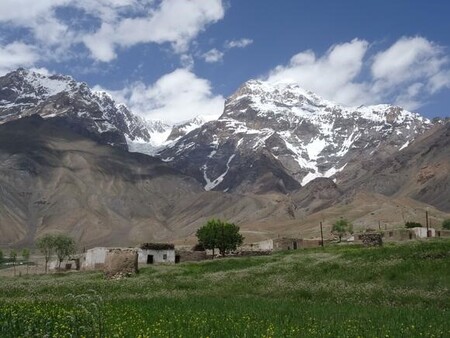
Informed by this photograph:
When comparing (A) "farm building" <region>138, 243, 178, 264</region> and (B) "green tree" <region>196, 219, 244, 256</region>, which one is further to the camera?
→ (B) "green tree" <region>196, 219, 244, 256</region>

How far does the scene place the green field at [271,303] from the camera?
1612cm

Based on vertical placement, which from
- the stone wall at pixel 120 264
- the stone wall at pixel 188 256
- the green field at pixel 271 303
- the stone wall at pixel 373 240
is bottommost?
the green field at pixel 271 303

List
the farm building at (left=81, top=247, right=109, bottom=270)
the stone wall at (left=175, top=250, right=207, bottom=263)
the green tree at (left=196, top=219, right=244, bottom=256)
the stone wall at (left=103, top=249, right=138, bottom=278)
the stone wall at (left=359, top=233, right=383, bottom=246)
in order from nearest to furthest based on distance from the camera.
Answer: the stone wall at (left=103, top=249, right=138, bottom=278) → the stone wall at (left=359, top=233, right=383, bottom=246) → the stone wall at (left=175, top=250, right=207, bottom=263) → the farm building at (left=81, top=247, right=109, bottom=270) → the green tree at (left=196, top=219, right=244, bottom=256)

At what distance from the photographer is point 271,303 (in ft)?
84.2

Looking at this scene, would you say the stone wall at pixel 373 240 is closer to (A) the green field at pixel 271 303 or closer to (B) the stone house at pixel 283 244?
(A) the green field at pixel 271 303

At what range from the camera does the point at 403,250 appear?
41625mm

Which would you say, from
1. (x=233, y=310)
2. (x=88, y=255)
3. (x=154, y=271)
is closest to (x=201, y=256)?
(x=88, y=255)

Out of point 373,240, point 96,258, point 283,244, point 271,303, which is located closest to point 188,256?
point 96,258

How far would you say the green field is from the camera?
16125mm

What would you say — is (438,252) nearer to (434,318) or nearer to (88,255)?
(434,318)

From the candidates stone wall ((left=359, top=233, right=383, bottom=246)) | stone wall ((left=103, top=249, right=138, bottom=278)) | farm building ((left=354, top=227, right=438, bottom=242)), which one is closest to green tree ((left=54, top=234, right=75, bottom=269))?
farm building ((left=354, top=227, right=438, bottom=242))

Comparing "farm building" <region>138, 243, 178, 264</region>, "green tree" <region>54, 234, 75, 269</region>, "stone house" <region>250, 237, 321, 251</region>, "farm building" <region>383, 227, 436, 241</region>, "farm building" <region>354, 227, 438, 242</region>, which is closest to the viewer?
"farm building" <region>138, 243, 178, 264</region>

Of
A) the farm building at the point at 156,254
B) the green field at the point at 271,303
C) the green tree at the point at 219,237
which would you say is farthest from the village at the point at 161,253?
the green tree at the point at 219,237

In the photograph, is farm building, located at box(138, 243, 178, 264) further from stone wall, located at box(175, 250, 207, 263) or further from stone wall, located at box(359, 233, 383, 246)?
stone wall, located at box(359, 233, 383, 246)
